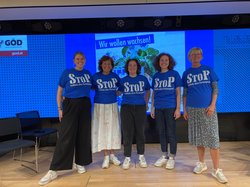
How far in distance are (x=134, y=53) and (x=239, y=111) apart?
216 centimetres

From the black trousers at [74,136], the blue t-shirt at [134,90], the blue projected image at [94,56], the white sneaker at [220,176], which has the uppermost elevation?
the blue projected image at [94,56]

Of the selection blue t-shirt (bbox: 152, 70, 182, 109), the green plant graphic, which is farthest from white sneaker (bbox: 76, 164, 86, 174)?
the green plant graphic

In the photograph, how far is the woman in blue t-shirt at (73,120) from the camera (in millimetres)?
3111

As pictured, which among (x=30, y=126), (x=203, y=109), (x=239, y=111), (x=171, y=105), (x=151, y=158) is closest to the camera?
(x=203, y=109)

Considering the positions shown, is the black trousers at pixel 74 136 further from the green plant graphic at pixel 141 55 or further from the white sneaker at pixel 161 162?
the green plant graphic at pixel 141 55

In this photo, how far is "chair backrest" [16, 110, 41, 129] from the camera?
4.16m

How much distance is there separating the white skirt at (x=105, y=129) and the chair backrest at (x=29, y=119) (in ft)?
4.61

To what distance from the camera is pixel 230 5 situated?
153 inches

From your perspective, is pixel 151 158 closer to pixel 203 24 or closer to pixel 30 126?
pixel 30 126

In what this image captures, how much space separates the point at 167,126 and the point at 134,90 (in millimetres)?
628

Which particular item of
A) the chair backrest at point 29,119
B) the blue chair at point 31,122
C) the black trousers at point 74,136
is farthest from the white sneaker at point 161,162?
the chair backrest at point 29,119

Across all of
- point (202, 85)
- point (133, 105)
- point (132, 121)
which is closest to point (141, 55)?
point (133, 105)

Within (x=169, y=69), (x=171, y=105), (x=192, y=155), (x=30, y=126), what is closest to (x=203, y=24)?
(x=169, y=69)

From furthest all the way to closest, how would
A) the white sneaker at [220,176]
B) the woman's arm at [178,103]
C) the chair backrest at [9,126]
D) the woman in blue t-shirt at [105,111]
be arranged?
the chair backrest at [9,126]
the woman in blue t-shirt at [105,111]
the woman's arm at [178,103]
the white sneaker at [220,176]
